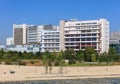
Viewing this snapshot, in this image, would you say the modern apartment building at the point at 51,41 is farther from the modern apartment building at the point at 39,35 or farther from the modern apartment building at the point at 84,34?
the modern apartment building at the point at 84,34

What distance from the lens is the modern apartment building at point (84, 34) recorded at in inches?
4250

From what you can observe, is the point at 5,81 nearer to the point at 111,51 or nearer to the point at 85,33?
the point at 111,51

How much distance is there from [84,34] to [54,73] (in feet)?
163

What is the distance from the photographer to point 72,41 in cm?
11069

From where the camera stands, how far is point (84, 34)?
109500mm

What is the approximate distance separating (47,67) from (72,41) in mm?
48167

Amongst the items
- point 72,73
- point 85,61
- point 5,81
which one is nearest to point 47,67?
point 72,73

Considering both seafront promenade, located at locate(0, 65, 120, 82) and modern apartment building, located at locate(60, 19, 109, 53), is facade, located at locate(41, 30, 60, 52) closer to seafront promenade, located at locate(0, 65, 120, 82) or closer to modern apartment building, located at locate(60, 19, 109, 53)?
modern apartment building, located at locate(60, 19, 109, 53)

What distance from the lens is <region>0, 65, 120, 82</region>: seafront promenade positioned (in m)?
56.6

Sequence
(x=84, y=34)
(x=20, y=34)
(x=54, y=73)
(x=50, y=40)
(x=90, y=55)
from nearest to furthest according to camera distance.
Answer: (x=54, y=73)
(x=90, y=55)
(x=84, y=34)
(x=50, y=40)
(x=20, y=34)

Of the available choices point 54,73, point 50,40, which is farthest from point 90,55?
point 50,40

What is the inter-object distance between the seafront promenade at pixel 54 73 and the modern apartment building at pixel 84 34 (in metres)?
38.9

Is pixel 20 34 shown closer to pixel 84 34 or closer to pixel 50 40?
pixel 50 40

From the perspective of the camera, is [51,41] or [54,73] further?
[51,41]
